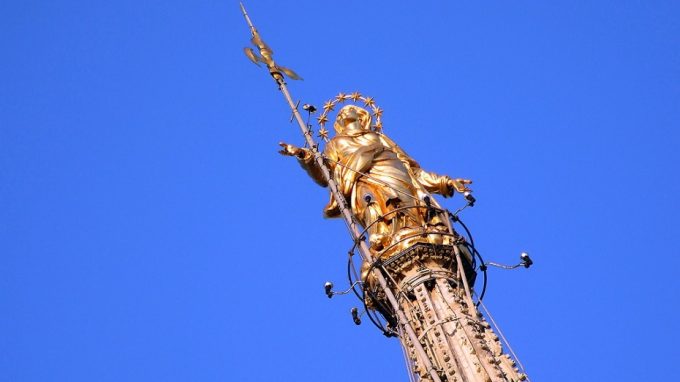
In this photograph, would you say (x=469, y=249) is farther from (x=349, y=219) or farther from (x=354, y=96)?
(x=354, y=96)

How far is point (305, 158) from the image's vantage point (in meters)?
28.0

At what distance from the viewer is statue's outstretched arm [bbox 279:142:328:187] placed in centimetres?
2798

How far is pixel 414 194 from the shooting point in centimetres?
2627

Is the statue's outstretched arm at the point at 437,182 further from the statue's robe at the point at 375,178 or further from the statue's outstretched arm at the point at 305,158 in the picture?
the statue's outstretched arm at the point at 305,158

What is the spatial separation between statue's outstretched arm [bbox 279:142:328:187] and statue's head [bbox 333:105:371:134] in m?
1.48

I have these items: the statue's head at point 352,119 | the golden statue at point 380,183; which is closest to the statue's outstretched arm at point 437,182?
the golden statue at point 380,183

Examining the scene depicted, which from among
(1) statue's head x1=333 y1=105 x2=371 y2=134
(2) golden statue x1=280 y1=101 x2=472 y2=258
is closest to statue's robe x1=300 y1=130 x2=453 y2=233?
(2) golden statue x1=280 y1=101 x2=472 y2=258

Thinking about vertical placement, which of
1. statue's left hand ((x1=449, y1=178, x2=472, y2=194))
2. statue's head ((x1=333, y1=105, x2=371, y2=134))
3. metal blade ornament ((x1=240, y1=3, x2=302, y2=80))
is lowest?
statue's left hand ((x1=449, y1=178, x2=472, y2=194))

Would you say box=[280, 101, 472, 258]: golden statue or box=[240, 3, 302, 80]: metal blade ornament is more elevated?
box=[240, 3, 302, 80]: metal blade ornament

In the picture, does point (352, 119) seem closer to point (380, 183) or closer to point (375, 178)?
point (375, 178)

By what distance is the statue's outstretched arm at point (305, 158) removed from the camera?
27984 millimetres

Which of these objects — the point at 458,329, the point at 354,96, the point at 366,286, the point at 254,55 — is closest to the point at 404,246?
the point at 366,286

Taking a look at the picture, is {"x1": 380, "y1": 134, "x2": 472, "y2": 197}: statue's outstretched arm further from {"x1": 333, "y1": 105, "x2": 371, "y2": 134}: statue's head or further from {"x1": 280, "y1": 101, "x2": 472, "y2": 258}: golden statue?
{"x1": 333, "y1": 105, "x2": 371, "y2": 134}: statue's head

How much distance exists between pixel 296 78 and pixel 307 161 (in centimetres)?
461
